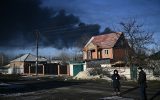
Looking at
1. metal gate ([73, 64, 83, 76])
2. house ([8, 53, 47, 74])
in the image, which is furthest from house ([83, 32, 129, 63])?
house ([8, 53, 47, 74])

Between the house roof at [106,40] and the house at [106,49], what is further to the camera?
the house roof at [106,40]

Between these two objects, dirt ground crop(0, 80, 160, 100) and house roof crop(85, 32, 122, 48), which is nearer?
dirt ground crop(0, 80, 160, 100)

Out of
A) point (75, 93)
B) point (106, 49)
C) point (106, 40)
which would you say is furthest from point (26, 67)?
point (75, 93)

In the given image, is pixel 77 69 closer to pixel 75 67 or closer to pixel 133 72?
pixel 75 67

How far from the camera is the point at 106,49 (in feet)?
242

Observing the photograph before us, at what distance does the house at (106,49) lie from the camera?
71.8m

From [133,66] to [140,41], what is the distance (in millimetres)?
6626

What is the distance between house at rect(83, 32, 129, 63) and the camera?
7175 centimetres

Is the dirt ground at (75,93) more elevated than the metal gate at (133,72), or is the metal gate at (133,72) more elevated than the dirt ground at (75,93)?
the metal gate at (133,72)

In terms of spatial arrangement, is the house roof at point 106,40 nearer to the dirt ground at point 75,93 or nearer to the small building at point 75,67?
the small building at point 75,67

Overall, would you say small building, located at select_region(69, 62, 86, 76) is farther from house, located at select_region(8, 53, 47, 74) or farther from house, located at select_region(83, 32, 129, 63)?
house, located at select_region(8, 53, 47, 74)

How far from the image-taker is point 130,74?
4431cm

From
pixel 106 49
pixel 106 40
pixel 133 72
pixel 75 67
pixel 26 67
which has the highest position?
pixel 106 40

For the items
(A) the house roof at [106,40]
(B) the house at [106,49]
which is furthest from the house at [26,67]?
(A) the house roof at [106,40]
